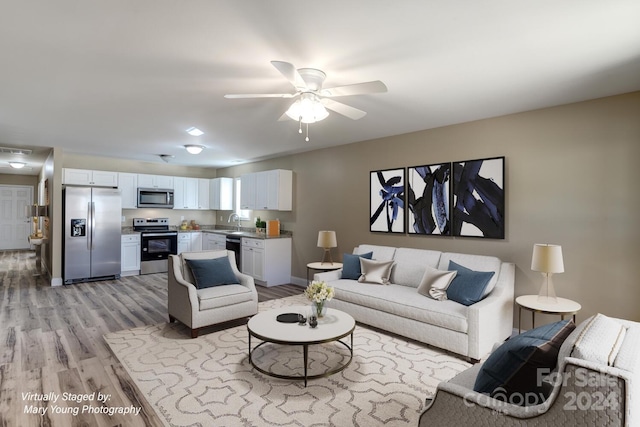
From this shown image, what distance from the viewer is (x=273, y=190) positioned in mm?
6422

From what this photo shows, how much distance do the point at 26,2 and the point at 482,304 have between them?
3.94m

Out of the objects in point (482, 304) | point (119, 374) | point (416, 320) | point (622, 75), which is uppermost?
point (622, 75)

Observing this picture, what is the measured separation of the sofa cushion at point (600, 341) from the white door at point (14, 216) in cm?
1385

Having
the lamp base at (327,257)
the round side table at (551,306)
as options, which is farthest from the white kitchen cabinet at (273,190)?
the round side table at (551,306)

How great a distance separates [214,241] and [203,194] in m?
1.47

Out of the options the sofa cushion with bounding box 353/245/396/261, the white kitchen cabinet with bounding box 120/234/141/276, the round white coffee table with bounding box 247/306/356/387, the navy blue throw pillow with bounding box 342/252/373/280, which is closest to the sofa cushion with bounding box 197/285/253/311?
the round white coffee table with bounding box 247/306/356/387

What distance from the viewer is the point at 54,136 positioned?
5.00m

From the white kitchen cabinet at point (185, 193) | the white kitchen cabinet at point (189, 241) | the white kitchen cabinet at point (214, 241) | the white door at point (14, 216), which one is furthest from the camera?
the white door at point (14, 216)

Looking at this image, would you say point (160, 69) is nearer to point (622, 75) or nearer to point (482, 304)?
point (482, 304)

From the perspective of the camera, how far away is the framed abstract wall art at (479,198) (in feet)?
12.5

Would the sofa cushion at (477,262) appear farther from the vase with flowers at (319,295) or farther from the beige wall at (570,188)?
the vase with flowers at (319,295)

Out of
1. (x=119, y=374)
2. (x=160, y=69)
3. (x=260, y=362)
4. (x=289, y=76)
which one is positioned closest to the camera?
(x=289, y=76)

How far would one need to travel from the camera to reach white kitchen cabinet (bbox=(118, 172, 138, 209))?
23.4ft

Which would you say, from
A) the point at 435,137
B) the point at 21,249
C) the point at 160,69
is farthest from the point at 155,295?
the point at 21,249
